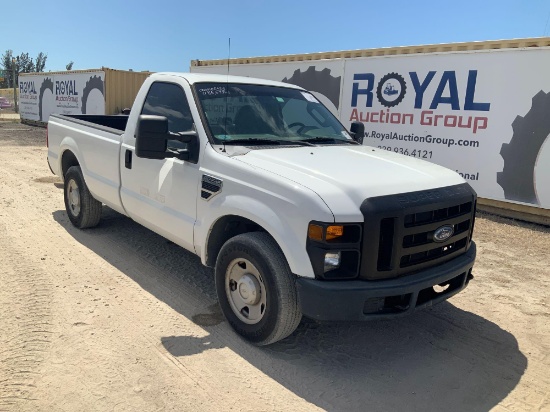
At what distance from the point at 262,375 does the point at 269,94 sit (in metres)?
2.62

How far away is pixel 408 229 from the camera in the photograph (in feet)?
9.95

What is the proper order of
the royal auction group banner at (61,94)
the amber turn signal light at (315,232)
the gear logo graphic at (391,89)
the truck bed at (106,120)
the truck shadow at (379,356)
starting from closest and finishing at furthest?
the amber turn signal light at (315,232), the truck shadow at (379,356), the truck bed at (106,120), the gear logo graphic at (391,89), the royal auction group banner at (61,94)

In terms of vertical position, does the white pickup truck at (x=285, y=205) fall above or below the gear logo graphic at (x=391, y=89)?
below

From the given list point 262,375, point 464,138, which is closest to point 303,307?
point 262,375

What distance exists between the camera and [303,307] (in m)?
3.03

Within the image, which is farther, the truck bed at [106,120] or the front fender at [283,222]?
the truck bed at [106,120]

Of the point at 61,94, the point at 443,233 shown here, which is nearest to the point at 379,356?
the point at 443,233

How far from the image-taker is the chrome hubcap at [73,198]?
600cm

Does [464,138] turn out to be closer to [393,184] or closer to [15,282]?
[393,184]

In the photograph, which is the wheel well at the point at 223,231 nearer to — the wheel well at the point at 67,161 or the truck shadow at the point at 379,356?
the truck shadow at the point at 379,356

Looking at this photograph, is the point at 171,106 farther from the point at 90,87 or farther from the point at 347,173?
the point at 90,87

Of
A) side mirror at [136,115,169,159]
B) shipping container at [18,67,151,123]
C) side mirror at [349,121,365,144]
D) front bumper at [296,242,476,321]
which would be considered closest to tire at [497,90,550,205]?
side mirror at [349,121,365,144]

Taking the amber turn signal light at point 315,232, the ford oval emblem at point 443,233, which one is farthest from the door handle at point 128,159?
the ford oval emblem at point 443,233

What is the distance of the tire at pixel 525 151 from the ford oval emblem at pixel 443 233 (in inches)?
218
